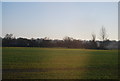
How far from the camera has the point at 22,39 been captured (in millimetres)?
59500

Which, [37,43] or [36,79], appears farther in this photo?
[37,43]

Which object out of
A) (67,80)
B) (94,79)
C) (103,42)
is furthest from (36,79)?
(103,42)

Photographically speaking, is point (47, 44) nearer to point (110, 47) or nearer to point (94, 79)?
point (110, 47)

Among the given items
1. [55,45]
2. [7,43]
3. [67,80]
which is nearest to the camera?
[67,80]

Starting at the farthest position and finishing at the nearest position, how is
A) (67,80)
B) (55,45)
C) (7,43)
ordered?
1. (55,45)
2. (7,43)
3. (67,80)

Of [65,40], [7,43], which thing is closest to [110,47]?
[65,40]

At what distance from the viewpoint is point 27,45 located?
58844 millimetres

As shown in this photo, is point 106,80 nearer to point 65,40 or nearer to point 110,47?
point 110,47

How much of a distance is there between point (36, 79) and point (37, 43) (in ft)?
168

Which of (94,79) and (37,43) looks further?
(37,43)

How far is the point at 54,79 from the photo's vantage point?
845 centimetres

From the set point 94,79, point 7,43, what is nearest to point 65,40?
point 7,43

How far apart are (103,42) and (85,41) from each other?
5892 millimetres

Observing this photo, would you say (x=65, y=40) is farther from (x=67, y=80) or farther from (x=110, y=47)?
(x=67, y=80)
